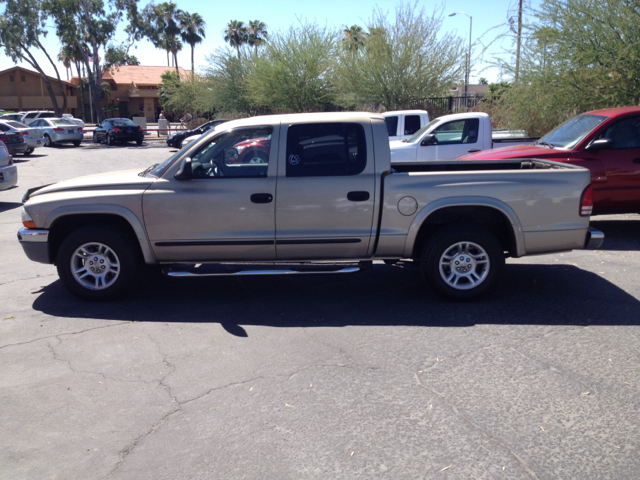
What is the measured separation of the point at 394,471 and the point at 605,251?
618 centimetres

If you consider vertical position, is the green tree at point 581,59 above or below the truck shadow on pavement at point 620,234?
above

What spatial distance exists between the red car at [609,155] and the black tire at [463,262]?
10.7 feet

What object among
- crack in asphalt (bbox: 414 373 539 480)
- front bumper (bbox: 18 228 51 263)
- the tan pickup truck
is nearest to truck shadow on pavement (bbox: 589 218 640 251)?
the tan pickup truck

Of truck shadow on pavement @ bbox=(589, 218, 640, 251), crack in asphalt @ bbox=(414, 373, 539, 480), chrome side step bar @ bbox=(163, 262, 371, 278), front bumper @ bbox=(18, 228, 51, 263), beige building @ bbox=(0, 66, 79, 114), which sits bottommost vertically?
crack in asphalt @ bbox=(414, 373, 539, 480)

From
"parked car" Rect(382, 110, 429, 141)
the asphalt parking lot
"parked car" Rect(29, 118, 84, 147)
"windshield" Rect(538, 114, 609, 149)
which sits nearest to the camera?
the asphalt parking lot

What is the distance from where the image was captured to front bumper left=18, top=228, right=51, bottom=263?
5883 mm

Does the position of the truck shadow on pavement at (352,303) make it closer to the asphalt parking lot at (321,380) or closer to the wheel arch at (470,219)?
the asphalt parking lot at (321,380)

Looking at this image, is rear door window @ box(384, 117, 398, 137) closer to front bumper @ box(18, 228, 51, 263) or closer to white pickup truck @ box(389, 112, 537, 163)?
white pickup truck @ box(389, 112, 537, 163)

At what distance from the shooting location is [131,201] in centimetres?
577

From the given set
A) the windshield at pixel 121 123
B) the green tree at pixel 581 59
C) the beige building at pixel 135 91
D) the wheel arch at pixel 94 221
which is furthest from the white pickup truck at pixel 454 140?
the beige building at pixel 135 91

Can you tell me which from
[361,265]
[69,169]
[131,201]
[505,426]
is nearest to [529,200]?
[361,265]

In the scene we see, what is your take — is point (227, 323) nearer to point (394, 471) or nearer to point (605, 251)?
point (394, 471)

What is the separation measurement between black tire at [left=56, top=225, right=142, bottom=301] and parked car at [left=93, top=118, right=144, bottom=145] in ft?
94.7

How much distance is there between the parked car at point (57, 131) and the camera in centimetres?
3167
